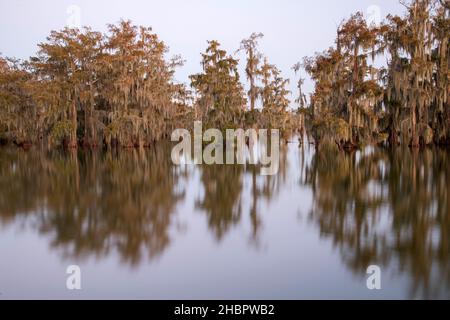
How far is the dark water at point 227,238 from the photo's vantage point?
580 cm

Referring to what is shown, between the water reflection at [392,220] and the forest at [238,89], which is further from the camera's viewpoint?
the forest at [238,89]

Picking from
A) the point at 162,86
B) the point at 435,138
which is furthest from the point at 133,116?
the point at 435,138

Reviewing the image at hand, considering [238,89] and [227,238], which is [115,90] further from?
[227,238]

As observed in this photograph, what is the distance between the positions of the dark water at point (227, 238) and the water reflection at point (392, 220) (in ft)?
0.10

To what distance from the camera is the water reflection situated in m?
6.34

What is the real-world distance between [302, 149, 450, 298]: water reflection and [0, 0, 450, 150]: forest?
41.1ft

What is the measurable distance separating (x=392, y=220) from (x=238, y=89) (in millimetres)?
27781

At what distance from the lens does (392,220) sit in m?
Answer: 9.25

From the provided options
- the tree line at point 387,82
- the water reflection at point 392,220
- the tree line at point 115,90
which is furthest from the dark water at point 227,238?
the tree line at point 115,90

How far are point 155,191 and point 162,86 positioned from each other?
26.2 meters
